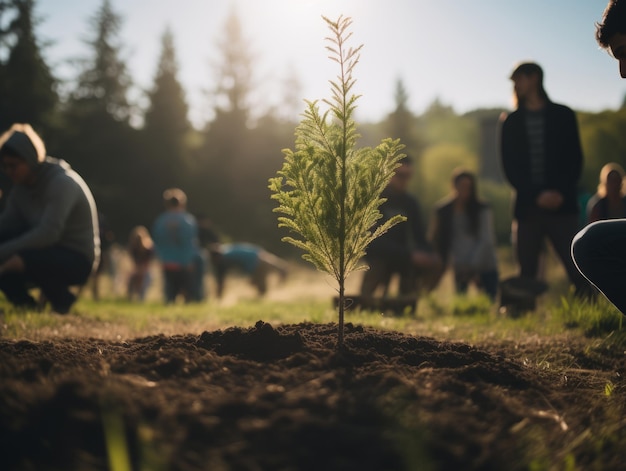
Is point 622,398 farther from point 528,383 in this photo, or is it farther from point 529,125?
point 529,125

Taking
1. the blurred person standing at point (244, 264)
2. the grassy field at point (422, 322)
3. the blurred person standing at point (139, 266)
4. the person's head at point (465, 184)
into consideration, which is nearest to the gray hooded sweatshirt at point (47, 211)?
the grassy field at point (422, 322)

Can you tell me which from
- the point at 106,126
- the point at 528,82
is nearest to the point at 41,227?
the point at 528,82

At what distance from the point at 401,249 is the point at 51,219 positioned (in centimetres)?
465

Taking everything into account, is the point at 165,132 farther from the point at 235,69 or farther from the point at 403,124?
the point at 403,124

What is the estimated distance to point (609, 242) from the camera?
3225 mm

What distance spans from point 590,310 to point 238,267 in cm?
998

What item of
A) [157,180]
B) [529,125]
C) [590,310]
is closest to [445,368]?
[590,310]

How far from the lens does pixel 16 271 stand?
5.91 metres

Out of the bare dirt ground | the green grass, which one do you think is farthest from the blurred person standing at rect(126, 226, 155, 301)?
the bare dirt ground

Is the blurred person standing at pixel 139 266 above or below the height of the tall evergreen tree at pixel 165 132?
below

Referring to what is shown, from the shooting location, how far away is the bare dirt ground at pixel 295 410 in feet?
6.35

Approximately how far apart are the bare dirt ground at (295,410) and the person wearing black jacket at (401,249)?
15.2 feet

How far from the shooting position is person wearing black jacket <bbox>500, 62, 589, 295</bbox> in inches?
234

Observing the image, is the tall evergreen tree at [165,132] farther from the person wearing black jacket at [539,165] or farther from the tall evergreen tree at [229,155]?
the person wearing black jacket at [539,165]
